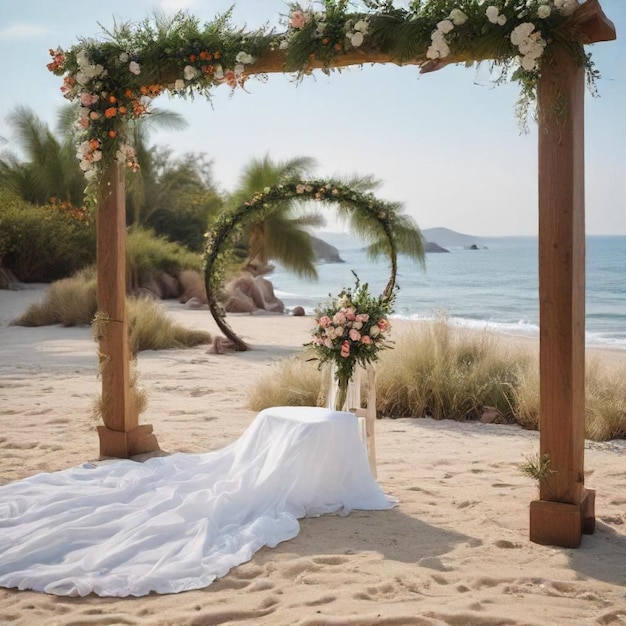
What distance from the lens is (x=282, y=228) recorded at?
18.7 metres

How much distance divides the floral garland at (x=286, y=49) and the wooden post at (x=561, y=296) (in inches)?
8.2

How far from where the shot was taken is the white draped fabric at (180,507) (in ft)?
12.2

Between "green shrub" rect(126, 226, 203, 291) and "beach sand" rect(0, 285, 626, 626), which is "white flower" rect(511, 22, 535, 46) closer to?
"beach sand" rect(0, 285, 626, 626)

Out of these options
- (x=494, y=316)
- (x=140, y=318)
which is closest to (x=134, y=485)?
(x=140, y=318)

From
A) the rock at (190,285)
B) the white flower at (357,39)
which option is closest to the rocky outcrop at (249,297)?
the rock at (190,285)

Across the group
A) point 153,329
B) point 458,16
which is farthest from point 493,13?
point 153,329

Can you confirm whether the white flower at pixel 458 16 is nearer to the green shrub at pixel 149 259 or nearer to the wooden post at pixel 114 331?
the wooden post at pixel 114 331

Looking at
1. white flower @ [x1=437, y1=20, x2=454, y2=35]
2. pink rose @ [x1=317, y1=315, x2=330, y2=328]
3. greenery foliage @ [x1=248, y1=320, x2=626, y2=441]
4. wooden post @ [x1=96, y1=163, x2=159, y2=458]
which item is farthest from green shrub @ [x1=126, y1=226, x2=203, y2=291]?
white flower @ [x1=437, y1=20, x2=454, y2=35]

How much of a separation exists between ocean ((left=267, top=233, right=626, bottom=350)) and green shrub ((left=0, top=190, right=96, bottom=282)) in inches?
242

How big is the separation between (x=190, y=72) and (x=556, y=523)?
11.5 feet

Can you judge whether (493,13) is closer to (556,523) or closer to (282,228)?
(556,523)

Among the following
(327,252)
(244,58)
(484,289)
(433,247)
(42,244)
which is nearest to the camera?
(244,58)

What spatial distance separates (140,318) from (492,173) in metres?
44.7

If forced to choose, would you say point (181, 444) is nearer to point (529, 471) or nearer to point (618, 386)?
point (529, 471)
